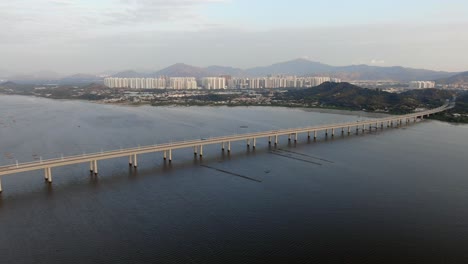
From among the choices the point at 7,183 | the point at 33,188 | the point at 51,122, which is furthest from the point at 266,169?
the point at 51,122

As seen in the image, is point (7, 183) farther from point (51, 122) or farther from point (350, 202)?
point (51, 122)

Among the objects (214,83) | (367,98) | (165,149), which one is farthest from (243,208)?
(214,83)

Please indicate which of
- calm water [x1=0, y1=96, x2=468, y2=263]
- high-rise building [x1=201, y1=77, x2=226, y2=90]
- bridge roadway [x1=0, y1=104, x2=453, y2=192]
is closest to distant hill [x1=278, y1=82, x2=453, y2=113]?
bridge roadway [x1=0, y1=104, x2=453, y2=192]

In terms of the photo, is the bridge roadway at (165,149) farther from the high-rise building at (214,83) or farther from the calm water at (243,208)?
the high-rise building at (214,83)

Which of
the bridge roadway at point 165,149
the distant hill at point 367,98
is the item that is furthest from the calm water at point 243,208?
the distant hill at point 367,98

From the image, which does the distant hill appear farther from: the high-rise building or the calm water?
the high-rise building

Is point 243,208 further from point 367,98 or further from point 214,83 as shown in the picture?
point 214,83
